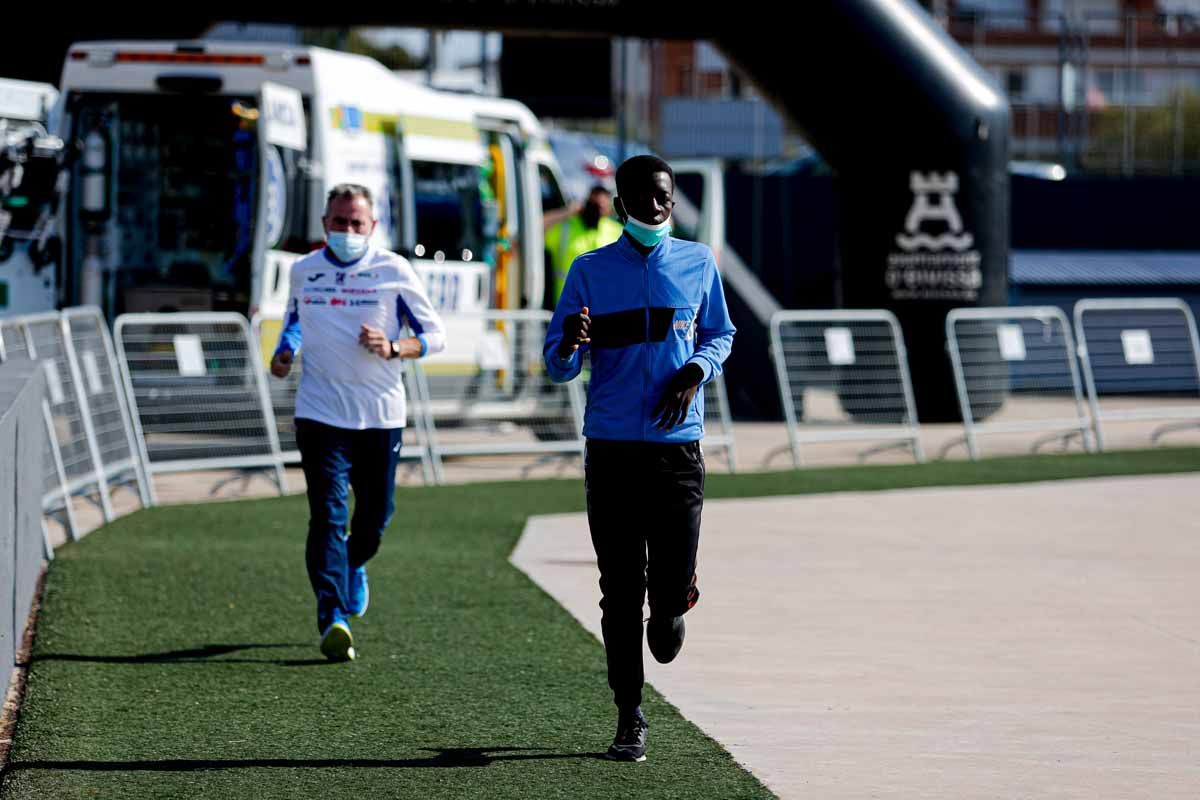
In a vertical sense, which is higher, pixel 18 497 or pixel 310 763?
pixel 18 497

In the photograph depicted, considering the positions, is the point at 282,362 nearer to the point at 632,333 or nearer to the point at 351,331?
the point at 351,331

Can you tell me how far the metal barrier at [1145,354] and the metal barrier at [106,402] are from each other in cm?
869

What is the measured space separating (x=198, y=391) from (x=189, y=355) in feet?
0.95

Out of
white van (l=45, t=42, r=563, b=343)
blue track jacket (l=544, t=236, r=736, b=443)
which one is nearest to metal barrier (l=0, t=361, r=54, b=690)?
blue track jacket (l=544, t=236, r=736, b=443)

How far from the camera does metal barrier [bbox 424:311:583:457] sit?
1538 centimetres

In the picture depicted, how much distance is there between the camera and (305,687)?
287 inches

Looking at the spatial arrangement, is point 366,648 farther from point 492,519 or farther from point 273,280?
point 273,280

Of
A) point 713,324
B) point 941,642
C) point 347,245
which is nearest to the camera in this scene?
point 713,324

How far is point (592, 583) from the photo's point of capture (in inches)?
380

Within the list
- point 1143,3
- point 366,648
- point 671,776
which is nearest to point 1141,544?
point 366,648

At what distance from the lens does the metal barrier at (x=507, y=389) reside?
1538 cm

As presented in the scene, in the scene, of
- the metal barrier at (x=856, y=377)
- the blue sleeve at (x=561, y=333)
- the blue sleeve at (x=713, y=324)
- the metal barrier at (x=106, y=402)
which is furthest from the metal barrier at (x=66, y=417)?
the metal barrier at (x=856, y=377)

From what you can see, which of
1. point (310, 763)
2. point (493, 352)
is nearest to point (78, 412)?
point (493, 352)

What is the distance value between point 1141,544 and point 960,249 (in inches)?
298
